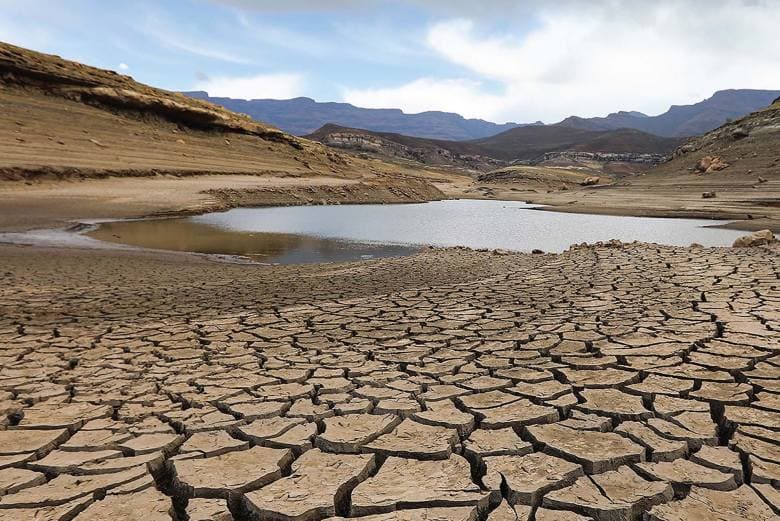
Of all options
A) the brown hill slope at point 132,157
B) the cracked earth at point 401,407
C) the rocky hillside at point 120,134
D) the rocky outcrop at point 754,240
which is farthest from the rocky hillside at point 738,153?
the cracked earth at point 401,407

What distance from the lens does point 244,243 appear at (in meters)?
→ 13.0

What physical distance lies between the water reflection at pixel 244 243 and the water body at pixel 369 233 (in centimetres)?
2

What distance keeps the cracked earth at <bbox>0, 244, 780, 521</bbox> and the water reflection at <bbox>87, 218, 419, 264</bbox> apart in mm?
5967

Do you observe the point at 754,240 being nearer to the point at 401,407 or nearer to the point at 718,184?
the point at 401,407

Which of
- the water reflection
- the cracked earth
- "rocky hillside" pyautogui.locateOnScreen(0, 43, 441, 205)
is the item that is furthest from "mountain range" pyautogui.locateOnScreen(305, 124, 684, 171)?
the cracked earth

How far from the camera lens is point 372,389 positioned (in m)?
2.80

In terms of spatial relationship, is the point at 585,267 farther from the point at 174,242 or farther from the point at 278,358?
the point at 174,242

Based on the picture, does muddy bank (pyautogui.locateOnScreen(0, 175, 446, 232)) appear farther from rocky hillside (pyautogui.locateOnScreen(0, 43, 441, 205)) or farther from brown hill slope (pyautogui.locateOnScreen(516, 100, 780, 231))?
brown hill slope (pyautogui.locateOnScreen(516, 100, 780, 231))

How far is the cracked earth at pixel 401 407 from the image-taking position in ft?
5.75

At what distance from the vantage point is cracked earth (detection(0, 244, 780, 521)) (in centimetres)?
175

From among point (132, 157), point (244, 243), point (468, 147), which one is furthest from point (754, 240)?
point (468, 147)

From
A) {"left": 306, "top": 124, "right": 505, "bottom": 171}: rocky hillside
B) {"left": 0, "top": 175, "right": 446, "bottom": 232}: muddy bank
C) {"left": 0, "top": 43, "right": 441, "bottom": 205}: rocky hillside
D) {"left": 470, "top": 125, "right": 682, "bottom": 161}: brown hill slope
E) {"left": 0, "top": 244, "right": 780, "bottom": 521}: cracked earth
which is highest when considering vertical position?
{"left": 470, "top": 125, "right": 682, "bottom": 161}: brown hill slope

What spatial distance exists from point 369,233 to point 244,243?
15.0 ft

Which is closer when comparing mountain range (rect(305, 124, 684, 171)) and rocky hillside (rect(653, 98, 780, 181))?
rocky hillside (rect(653, 98, 780, 181))
